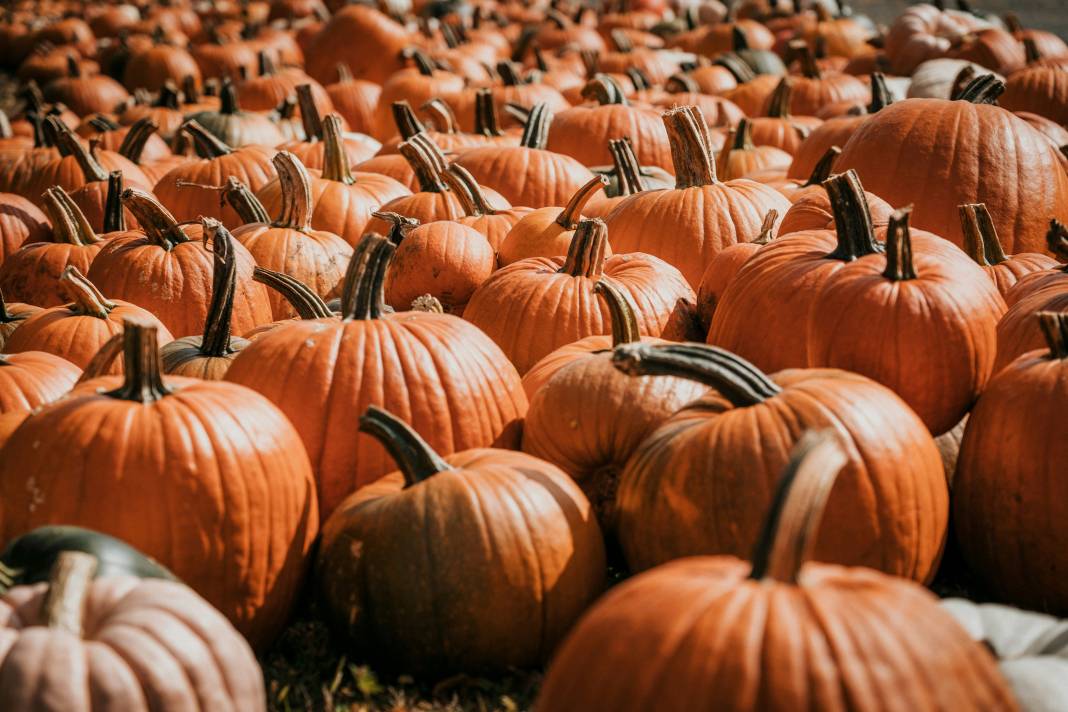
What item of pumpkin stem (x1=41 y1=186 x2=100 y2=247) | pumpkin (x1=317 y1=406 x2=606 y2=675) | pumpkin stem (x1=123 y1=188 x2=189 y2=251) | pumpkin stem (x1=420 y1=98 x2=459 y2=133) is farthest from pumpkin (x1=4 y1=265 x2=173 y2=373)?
pumpkin stem (x1=420 y1=98 x2=459 y2=133)

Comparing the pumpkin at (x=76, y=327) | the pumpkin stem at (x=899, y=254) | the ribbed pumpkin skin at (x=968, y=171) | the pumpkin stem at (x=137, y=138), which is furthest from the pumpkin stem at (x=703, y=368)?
the pumpkin stem at (x=137, y=138)

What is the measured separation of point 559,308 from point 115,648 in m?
2.31

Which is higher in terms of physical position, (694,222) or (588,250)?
(588,250)

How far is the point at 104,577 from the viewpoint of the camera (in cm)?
227

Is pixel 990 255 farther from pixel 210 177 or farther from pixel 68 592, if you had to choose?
pixel 210 177

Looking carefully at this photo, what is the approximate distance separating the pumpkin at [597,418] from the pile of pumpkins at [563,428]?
0.4 inches

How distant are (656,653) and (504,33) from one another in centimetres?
1397

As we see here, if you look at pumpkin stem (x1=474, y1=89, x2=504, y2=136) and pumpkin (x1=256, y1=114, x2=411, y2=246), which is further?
pumpkin stem (x1=474, y1=89, x2=504, y2=136)

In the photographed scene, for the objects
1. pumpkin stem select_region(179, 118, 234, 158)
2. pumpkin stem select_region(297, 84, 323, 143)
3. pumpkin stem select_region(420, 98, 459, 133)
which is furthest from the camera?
pumpkin stem select_region(420, 98, 459, 133)

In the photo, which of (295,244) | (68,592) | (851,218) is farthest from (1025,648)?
(295,244)

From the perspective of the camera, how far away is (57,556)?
2.29 metres

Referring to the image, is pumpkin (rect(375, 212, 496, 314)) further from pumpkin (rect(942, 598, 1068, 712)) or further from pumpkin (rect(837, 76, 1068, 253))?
pumpkin (rect(942, 598, 1068, 712))

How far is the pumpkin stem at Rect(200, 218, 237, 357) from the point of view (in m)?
3.53

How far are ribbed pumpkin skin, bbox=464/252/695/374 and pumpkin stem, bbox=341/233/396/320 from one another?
78cm
